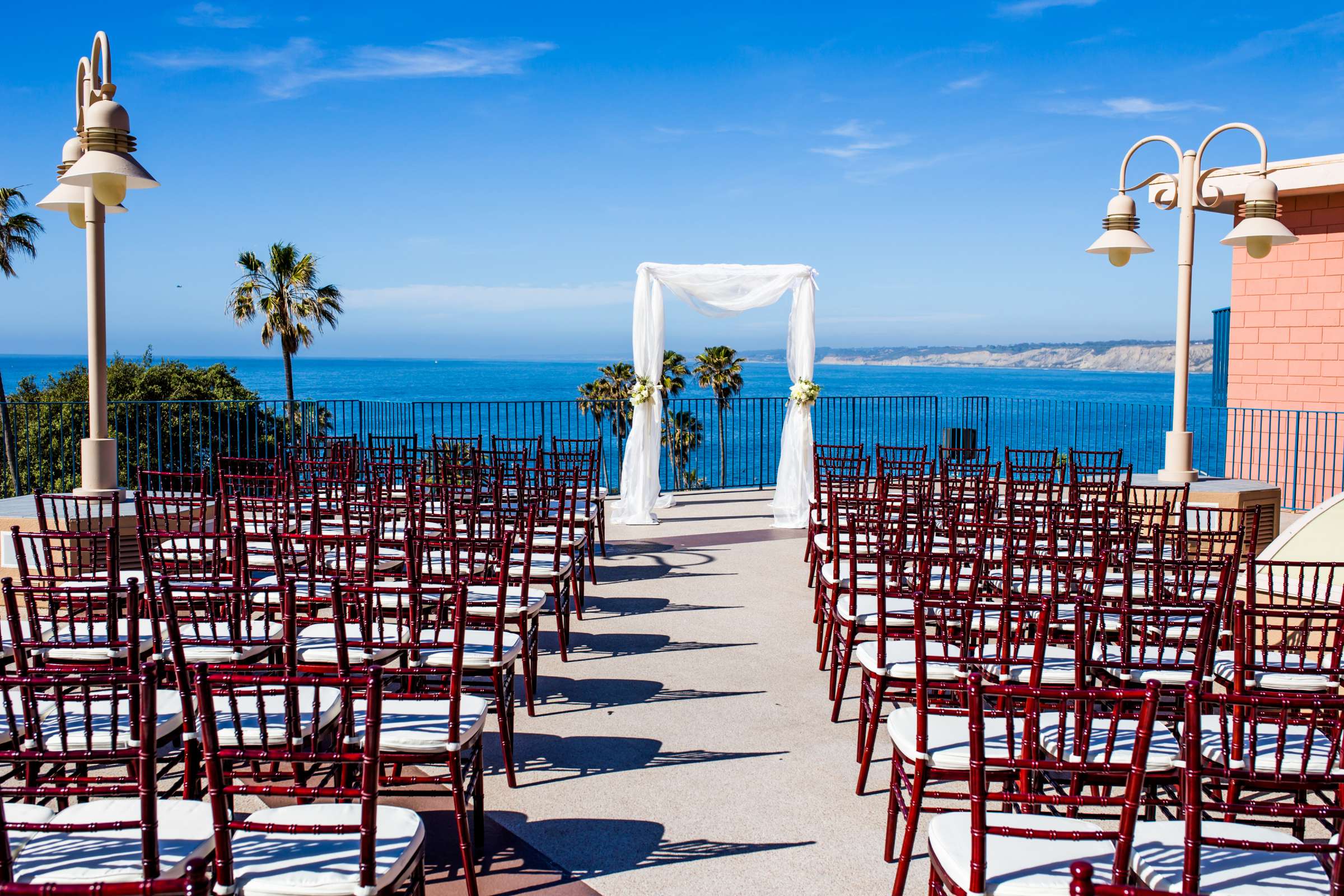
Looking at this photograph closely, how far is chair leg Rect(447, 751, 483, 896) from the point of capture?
2.76 meters

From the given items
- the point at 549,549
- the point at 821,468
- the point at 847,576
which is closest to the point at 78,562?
the point at 549,549

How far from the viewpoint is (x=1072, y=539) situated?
468cm

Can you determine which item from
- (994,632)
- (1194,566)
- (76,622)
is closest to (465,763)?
(76,622)

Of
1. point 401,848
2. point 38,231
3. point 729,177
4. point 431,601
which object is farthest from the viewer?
point 729,177

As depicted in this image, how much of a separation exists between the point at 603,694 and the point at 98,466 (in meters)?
3.82

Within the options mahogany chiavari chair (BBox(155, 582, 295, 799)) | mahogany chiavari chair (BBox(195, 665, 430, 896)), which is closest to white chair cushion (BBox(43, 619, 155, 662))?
mahogany chiavari chair (BBox(155, 582, 295, 799))

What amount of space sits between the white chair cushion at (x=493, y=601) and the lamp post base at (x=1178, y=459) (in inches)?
228

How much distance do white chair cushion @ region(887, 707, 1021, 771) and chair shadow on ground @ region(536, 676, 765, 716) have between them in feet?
5.72

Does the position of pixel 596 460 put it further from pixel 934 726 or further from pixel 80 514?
pixel 934 726

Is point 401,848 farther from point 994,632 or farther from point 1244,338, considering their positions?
point 1244,338

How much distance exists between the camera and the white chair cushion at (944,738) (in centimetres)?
279

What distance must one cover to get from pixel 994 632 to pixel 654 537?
17.3 ft

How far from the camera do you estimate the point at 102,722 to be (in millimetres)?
2992

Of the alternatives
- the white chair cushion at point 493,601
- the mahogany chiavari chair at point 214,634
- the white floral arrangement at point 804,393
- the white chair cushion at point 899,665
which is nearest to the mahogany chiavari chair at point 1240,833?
the white chair cushion at point 899,665
